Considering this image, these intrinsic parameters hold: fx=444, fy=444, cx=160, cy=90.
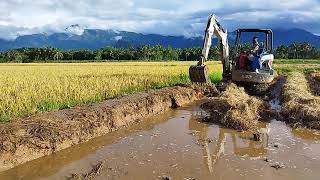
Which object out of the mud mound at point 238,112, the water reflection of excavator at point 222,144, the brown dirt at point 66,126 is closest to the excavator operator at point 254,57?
the mud mound at point 238,112

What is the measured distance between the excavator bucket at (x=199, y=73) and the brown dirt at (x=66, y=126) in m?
2.56

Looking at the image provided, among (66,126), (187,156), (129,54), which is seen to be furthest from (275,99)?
(129,54)

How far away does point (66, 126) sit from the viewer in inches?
376

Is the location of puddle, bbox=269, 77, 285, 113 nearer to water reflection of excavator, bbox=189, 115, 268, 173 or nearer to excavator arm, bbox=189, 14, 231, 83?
excavator arm, bbox=189, 14, 231, 83

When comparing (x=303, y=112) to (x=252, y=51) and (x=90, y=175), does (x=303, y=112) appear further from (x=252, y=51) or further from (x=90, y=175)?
(x=90, y=175)

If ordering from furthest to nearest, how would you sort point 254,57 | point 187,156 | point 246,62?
point 246,62 < point 254,57 < point 187,156

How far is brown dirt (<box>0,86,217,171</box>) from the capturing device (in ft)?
27.0

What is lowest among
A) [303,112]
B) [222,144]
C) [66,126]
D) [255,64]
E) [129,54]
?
[222,144]

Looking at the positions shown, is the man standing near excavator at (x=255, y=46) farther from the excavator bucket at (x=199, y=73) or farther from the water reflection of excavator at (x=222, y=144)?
the water reflection of excavator at (x=222, y=144)

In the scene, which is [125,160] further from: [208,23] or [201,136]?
[208,23]

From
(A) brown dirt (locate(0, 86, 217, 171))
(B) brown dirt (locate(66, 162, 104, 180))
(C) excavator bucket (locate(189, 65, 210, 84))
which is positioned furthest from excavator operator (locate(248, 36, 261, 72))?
(B) brown dirt (locate(66, 162, 104, 180))

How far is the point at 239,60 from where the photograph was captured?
18.2 m

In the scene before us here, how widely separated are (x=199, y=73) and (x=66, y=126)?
828cm

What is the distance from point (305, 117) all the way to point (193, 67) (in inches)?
219
